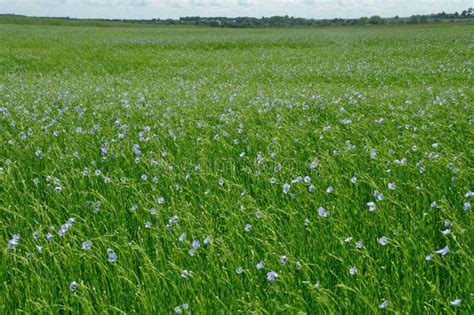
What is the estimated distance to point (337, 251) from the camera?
2936 mm

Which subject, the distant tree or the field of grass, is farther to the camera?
the distant tree

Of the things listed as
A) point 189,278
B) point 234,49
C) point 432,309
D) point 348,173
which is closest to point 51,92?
point 348,173

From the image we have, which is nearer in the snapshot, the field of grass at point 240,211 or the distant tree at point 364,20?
the field of grass at point 240,211

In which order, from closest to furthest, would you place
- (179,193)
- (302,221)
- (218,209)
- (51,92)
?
(302,221) < (218,209) < (179,193) < (51,92)

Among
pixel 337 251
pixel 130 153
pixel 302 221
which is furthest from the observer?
pixel 130 153

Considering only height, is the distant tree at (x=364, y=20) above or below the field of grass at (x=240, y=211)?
above

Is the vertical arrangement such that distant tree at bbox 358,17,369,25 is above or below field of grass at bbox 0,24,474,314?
above

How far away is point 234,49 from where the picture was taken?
104ft

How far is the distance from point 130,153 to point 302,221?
96.7 inches

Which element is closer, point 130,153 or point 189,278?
point 189,278

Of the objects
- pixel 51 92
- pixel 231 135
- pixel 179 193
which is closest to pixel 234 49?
pixel 51 92

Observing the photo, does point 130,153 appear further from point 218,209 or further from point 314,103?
point 314,103

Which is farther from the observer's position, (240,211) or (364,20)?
(364,20)

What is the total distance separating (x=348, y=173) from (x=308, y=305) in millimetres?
2063
